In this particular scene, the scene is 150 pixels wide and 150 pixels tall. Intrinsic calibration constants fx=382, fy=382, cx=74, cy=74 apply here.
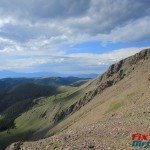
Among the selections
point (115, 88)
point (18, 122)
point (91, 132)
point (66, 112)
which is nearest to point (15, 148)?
point (91, 132)

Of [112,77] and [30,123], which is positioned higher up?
[112,77]

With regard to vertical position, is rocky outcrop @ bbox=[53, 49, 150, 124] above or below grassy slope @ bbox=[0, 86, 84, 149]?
above

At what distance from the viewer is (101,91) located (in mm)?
123625

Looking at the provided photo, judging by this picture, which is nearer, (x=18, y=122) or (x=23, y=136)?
(x=23, y=136)

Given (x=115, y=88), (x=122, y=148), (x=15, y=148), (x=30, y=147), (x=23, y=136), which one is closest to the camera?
(x=122, y=148)

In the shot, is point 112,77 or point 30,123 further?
point 30,123

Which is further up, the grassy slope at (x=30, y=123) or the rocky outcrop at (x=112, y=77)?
the rocky outcrop at (x=112, y=77)

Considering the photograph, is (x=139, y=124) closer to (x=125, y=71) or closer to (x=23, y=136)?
(x=125, y=71)

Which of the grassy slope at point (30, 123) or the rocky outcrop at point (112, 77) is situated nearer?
the rocky outcrop at point (112, 77)

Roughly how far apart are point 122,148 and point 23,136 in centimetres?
11208

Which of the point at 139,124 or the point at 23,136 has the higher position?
the point at 139,124

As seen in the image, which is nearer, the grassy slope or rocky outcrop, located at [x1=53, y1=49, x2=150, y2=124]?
rocky outcrop, located at [x1=53, y1=49, x2=150, y2=124]

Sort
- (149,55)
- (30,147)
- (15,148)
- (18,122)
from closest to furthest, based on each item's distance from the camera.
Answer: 1. (30,147)
2. (15,148)
3. (149,55)
4. (18,122)

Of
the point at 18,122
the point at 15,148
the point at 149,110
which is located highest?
the point at 149,110
